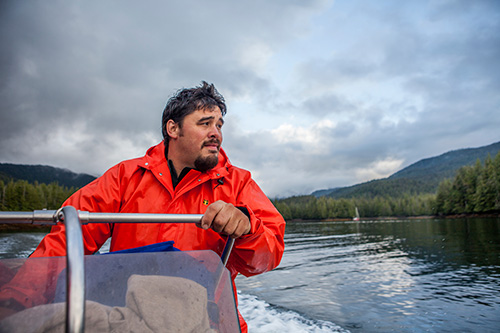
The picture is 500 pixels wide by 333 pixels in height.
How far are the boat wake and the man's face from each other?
4550 millimetres

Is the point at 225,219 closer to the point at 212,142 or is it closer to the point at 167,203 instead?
the point at 167,203

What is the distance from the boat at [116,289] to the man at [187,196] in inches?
22.8

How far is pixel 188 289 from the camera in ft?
4.39

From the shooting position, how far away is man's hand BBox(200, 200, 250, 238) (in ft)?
5.60

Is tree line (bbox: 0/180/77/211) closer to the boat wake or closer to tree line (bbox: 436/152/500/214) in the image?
the boat wake

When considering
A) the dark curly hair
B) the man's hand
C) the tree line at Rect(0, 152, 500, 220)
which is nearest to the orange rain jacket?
the man's hand

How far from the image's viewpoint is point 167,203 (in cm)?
263

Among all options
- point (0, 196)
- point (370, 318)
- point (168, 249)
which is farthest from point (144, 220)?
point (0, 196)

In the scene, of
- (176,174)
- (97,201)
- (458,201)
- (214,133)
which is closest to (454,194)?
(458,201)

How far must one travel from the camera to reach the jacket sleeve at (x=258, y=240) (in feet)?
6.71

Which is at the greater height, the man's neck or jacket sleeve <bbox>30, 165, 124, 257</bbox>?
the man's neck

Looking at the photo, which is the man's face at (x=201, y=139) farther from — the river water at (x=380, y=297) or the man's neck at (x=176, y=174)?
the river water at (x=380, y=297)

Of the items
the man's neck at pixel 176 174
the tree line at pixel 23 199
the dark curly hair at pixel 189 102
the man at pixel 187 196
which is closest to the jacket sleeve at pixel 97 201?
the man at pixel 187 196

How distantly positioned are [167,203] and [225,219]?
105cm
